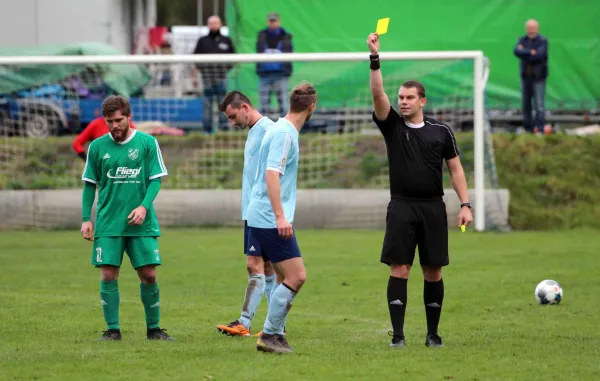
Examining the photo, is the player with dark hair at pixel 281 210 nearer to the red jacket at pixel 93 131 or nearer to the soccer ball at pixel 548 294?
the soccer ball at pixel 548 294

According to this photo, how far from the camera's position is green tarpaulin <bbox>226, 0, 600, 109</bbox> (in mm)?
24672

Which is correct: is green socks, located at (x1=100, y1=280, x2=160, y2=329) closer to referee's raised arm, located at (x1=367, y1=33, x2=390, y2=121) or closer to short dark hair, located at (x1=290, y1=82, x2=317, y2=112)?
short dark hair, located at (x1=290, y1=82, x2=317, y2=112)

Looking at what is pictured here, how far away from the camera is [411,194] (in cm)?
908

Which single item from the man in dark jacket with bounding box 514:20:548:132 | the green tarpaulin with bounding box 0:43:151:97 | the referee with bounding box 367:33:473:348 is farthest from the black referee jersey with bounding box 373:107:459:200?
the man in dark jacket with bounding box 514:20:548:132

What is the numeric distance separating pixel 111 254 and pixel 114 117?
3.49 ft

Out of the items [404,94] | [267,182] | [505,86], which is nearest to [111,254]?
[267,182]

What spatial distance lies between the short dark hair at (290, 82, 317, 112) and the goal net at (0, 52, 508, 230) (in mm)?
11418

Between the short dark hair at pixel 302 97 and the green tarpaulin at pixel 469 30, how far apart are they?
1586 centimetres

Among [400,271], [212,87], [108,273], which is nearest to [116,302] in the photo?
[108,273]

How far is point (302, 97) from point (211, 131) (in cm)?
1302

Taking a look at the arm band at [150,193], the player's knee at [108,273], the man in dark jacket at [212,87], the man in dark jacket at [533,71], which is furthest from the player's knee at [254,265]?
the man in dark jacket at [533,71]

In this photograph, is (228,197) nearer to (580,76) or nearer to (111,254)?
(580,76)

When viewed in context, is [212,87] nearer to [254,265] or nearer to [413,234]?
[254,265]

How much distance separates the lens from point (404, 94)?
354 inches
